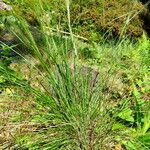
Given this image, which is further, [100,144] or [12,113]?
[12,113]

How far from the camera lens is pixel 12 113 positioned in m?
3.89

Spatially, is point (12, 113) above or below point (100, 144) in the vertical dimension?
above

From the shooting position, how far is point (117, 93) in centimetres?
461

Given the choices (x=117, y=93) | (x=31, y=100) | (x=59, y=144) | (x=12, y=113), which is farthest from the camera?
(x=117, y=93)

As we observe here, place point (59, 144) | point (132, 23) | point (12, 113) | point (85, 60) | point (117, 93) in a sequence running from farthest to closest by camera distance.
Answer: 1. point (132, 23)
2. point (85, 60)
3. point (117, 93)
4. point (12, 113)
5. point (59, 144)

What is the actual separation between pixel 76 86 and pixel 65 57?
0.24 m

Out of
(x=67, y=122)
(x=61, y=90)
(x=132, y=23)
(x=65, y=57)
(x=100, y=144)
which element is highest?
(x=132, y=23)

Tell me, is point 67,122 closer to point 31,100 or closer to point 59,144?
point 59,144

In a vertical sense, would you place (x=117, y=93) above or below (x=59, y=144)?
above

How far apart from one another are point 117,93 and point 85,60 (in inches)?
57.2

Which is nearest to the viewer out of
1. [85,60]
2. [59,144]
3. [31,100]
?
[59,144]

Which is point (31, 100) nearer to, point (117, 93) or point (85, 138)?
point (85, 138)

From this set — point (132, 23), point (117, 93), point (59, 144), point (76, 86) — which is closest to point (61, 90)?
point (76, 86)

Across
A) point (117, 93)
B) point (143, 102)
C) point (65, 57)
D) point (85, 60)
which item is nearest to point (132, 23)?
point (85, 60)
